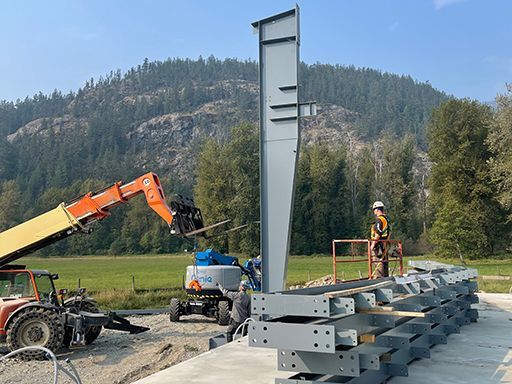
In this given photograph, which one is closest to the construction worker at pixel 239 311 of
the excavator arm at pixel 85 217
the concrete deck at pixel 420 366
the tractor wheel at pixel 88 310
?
the concrete deck at pixel 420 366

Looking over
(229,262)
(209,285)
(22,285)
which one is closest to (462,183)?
(229,262)

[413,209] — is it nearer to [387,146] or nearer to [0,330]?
[387,146]

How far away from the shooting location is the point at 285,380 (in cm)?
509

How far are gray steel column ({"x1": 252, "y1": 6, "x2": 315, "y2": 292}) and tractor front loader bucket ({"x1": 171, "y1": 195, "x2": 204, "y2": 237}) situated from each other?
503 centimetres

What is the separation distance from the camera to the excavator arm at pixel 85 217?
12.7 meters

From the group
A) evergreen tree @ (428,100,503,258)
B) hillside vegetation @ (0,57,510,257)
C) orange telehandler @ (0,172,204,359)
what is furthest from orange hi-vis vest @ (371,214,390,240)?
evergreen tree @ (428,100,503,258)

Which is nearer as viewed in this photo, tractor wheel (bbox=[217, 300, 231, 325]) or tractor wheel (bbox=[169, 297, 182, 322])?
tractor wheel (bbox=[217, 300, 231, 325])

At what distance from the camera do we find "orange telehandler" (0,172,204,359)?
11258mm

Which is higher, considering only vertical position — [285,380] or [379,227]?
[379,227]

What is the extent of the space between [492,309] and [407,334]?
742 cm

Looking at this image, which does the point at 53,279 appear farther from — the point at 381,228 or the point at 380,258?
the point at 381,228

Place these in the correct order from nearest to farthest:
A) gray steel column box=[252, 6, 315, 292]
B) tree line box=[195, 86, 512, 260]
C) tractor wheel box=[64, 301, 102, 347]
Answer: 1. gray steel column box=[252, 6, 315, 292]
2. tractor wheel box=[64, 301, 102, 347]
3. tree line box=[195, 86, 512, 260]

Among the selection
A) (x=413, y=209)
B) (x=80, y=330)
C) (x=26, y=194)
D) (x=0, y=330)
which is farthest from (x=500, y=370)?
(x=26, y=194)

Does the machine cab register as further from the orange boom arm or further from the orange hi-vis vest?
the orange hi-vis vest
